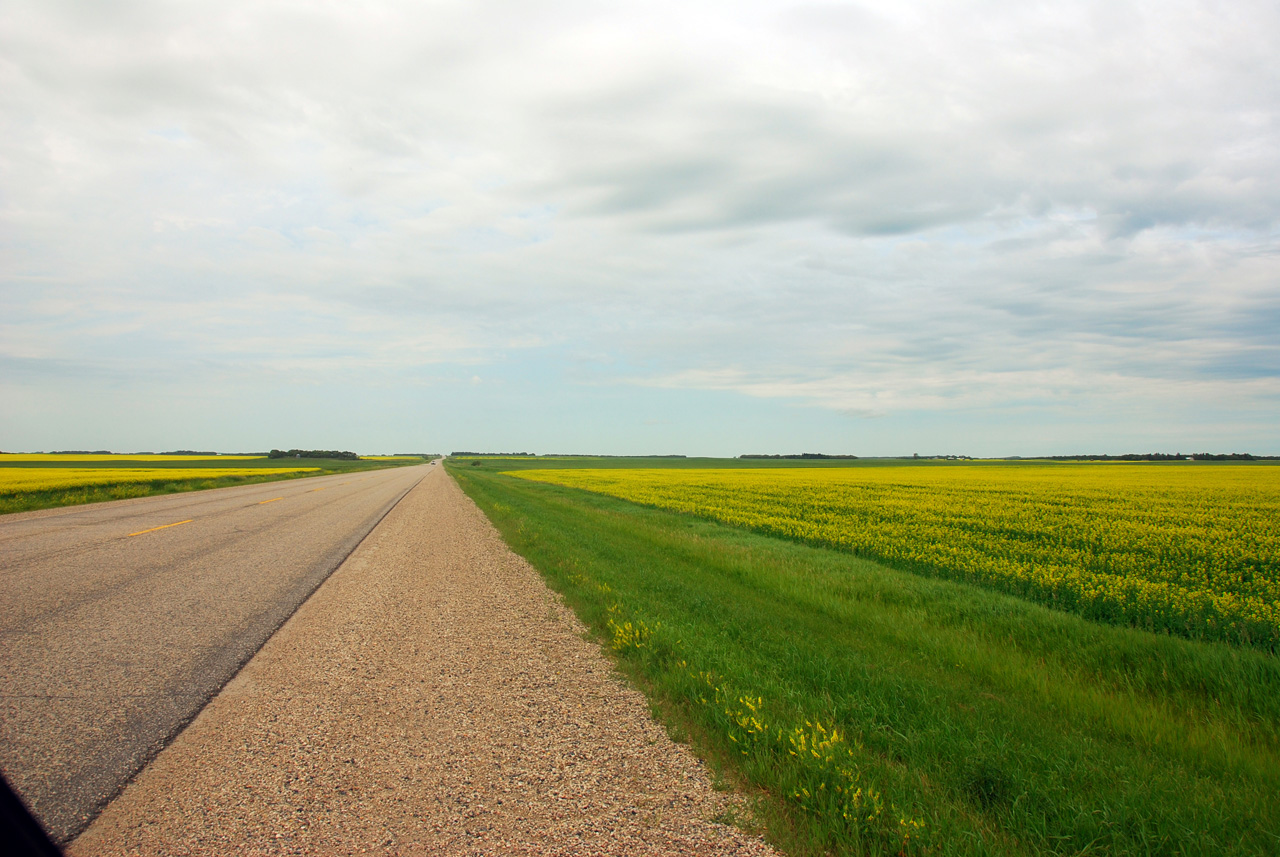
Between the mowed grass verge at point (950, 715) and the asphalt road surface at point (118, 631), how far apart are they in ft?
12.5

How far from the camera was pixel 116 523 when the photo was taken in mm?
15891

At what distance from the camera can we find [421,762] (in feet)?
13.6

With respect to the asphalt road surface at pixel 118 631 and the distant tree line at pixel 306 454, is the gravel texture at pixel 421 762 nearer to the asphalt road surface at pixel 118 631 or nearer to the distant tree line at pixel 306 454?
the asphalt road surface at pixel 118 631

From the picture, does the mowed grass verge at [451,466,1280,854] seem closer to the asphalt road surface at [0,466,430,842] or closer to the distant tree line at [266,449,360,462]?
the asphalt road surface at [0,466,430,842]

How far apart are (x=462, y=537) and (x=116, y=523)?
9.11 m

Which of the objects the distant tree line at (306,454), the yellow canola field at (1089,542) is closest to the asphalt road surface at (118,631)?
the yellow canola field at (1089,542)

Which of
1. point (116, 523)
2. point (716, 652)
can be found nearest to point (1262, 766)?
point (716, 652)

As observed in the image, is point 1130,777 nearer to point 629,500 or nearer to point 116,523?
point 116,523

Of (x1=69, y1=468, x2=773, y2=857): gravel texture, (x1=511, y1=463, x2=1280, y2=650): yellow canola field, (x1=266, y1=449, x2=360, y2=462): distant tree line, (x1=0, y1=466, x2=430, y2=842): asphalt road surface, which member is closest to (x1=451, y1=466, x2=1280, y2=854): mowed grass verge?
(x1=69, y1=468, x2=773, y2=857): gravel texture

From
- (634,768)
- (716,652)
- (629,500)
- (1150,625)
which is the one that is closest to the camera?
(634,768)

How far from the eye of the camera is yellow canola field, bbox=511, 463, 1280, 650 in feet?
29.1

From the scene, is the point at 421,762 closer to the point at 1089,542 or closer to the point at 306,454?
the point at 1089,542

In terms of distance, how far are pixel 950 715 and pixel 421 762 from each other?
413cm

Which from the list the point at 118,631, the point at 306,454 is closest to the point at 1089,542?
the point at 118,631
